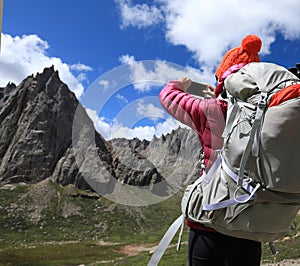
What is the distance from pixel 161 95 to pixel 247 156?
2.59 feet

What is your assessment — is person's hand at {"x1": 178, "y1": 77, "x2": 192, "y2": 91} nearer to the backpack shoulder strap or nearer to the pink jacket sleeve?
the pink jacket sleeve

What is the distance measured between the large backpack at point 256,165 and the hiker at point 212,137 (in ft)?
0.48

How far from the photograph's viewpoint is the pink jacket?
215 centimetres

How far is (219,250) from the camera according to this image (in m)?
2.14

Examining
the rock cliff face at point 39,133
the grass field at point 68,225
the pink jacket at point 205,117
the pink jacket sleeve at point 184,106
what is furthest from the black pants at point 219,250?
the rock cliff face at point 39,133

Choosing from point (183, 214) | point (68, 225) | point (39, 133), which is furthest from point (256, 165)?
point (39, 133)

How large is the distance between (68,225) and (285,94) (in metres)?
72.7

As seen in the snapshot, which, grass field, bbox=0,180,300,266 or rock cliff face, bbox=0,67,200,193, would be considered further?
rock cliff face, bbox=0,67,200,193

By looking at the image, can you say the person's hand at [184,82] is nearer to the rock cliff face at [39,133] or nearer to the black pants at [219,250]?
the black pants at [219,250]

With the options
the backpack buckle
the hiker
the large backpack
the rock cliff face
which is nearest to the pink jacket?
the hiker

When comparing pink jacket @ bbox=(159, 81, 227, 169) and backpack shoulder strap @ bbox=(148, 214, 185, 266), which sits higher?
pink jacket @ bbox=(159, 81, 227, 169)

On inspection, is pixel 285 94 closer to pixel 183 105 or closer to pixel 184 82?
pixel 183 105

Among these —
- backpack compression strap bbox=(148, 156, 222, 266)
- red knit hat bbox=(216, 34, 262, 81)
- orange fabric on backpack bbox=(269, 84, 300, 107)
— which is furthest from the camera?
red knit hat bbox=(216, 34, 262, 81)

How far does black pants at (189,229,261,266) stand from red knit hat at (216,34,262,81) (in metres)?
0.94
